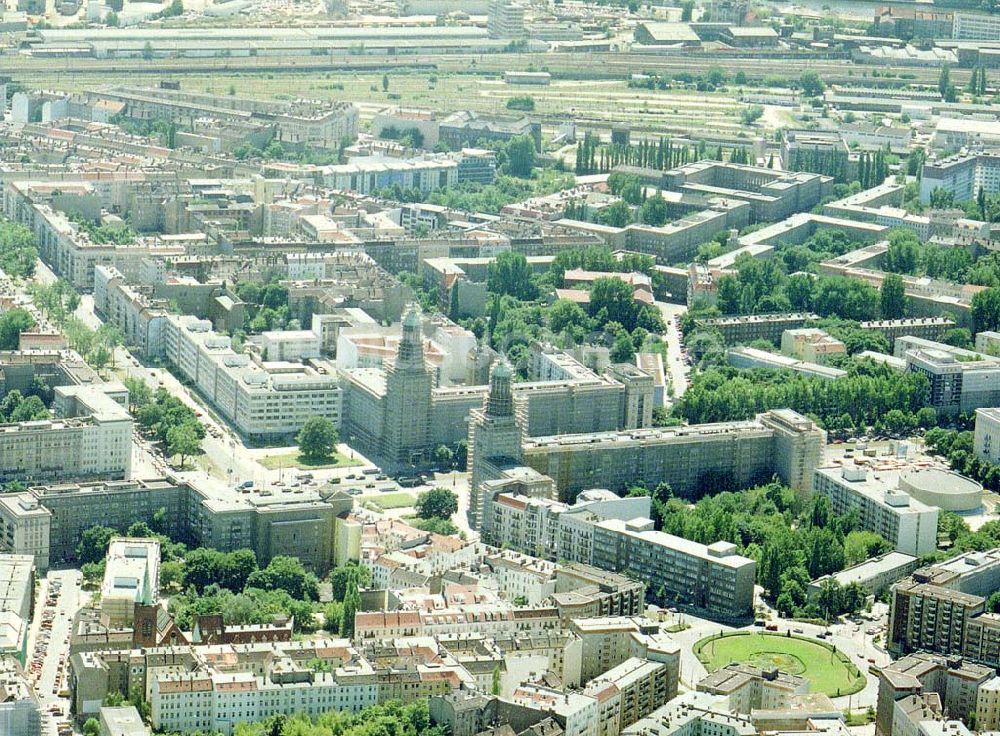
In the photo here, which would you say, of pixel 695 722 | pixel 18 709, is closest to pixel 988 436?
pixel 695 722

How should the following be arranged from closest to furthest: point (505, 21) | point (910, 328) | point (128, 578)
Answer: point (128, 578), point (910, 328), point (505, 21)

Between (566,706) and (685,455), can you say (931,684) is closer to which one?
(566,706)

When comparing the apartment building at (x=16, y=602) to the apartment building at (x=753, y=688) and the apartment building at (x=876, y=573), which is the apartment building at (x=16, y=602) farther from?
the apartment building at (x=876, y=573)

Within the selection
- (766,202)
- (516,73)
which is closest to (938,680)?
(766,202)

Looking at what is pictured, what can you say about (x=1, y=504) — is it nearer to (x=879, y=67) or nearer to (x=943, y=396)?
(x=943, y=396)

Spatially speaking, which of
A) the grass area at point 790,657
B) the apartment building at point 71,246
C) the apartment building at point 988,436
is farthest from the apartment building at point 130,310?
the grass area at point 790,657

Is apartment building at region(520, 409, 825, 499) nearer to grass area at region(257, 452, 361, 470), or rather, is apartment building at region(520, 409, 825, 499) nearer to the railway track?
grass area at region(257, 452, 361, 470)
